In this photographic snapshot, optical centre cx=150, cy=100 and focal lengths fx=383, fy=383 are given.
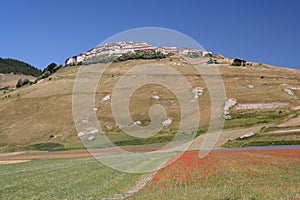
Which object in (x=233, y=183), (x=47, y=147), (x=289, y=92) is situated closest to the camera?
(x=233, y=183)

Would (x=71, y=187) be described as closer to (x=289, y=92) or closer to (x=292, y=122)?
(x=292, y=122)

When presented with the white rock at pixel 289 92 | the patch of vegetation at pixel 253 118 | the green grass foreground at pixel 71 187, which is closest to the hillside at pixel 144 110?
the patch of vegetation at pixel 253 118

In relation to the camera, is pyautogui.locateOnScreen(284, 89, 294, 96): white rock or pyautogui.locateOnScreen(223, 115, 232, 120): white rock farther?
pyautogui.locateOnScreen(284, 89, 294, 96): white rock

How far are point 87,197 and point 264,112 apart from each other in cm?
8922

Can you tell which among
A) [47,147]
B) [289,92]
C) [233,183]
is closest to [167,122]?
[47,147]

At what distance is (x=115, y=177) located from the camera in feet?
108

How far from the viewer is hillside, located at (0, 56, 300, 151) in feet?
300

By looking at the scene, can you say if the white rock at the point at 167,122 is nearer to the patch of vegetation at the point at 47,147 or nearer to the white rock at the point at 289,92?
the patch of vegetation at the point at 47,147

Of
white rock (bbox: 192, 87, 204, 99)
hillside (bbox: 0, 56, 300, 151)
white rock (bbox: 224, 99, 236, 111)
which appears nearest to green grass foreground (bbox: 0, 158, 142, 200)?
hillside (bbox: 0, 56, 300, 151)

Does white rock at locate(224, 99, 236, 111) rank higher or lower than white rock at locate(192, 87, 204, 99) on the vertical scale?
lower

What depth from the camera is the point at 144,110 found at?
405ft

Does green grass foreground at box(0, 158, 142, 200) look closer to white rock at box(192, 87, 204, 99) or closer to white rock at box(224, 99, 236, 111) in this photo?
white rock at box(224, 99, 236, 111)

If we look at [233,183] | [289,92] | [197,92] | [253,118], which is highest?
[289,92]

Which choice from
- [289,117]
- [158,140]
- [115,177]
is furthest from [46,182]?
[289,117]
